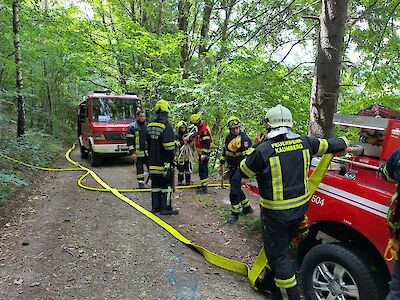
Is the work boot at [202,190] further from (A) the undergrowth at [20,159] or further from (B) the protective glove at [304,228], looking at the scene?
(B) the protective glove at [304,228]

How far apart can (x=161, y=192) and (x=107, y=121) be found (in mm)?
5982

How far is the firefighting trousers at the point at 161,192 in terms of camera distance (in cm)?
604

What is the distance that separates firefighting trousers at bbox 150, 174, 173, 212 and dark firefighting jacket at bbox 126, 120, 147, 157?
2.20 m

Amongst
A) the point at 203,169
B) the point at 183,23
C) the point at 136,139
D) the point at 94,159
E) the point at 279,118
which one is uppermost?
the point at 183,23

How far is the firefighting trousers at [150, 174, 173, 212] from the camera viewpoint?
6.04 meters

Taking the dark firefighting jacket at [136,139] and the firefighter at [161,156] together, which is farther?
the dark firefighting jacket at [136,139]

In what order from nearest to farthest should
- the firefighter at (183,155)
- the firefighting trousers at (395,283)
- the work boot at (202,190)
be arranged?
the firefighting trousers at (395,283) → the work boot at (202,190) → the firefighter at (183,155)

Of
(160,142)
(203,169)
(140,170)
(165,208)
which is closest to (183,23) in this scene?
(140,170)

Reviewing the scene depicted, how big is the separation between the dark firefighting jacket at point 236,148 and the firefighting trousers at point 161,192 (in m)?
1.26

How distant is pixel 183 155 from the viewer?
8.29 m

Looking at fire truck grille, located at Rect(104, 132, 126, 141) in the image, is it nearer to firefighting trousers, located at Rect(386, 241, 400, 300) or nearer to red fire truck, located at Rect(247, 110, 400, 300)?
red fire truck, located at Rect(247, 110, 400, 300)

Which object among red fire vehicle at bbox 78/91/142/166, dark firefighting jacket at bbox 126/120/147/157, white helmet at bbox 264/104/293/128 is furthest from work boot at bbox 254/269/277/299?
red fire vehicle at bbox 78/91/142/166

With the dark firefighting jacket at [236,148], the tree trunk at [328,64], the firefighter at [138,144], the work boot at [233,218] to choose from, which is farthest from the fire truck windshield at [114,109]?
the tree trunk at [328,64]

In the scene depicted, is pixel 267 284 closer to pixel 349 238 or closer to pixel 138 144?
pixel 349 238
